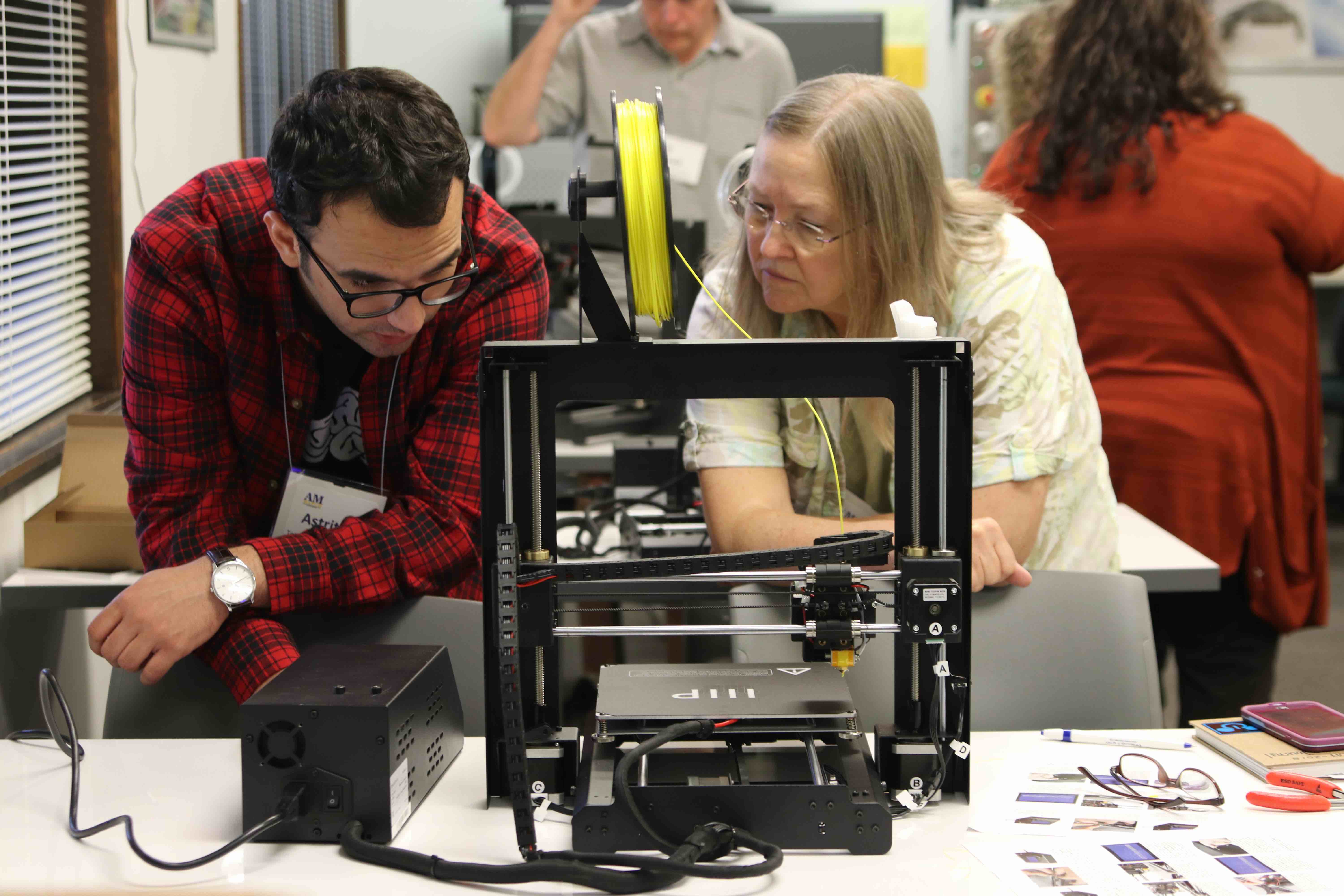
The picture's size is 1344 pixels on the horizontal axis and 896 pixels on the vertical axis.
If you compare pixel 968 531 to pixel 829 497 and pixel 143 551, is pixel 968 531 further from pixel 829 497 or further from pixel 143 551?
pixel 143 551

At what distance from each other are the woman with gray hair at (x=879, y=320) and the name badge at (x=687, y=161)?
1326mm

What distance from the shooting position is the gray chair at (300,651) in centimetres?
149

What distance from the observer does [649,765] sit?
110 cm

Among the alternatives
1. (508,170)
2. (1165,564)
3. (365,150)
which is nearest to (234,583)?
(365,150)

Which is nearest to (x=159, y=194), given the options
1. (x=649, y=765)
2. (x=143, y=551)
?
(x=143, y=551)

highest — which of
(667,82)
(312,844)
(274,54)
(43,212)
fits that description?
(274,54)

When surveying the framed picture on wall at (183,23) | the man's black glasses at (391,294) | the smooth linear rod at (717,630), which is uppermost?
the framed picture on wall at (183,23)

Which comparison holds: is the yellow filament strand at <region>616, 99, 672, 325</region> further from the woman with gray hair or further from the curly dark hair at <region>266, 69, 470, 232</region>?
the woman with gray hair

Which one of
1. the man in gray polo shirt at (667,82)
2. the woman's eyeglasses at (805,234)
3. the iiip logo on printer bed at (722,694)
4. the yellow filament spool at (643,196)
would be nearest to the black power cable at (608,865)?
the iiip logo on printer bed at (722,694)

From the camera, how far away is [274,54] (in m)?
3.73

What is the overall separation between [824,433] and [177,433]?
0.84 metres

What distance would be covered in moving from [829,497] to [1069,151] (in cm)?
90

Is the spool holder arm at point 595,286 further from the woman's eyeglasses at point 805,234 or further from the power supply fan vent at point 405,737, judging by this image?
the woman's eyeglasses at point 805,234

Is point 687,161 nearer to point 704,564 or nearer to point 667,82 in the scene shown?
point 667,82
